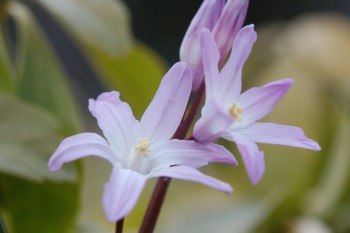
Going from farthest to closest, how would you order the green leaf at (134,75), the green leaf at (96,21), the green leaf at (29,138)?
the green leaf at (134,75) < the green leaf at (96,21) < the green leaf at (29,138)

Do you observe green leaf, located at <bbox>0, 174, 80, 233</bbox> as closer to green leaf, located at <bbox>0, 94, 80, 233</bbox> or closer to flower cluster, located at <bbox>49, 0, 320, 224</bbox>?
green leaf, located at <bbox>0, 94, 80, 233</bbox>

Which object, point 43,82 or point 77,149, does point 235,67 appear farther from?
point 43,82

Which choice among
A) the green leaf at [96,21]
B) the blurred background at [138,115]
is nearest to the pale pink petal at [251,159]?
the blurred background at [138,115]

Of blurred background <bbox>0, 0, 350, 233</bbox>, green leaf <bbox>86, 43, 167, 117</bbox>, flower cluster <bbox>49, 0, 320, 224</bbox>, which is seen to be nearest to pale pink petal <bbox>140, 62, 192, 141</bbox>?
flower cluster <bbox>49, 0, 320, 224</bbox>

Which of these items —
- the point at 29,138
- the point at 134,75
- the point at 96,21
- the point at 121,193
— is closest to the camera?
the point at 121,193

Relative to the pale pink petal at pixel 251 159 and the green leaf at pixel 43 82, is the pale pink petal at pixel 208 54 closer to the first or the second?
the pale pink petal at pixel 251 159

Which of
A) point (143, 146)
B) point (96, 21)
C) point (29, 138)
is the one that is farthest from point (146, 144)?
point (96, 21)
